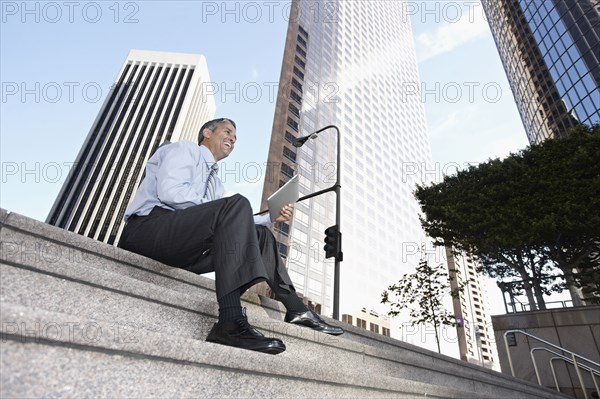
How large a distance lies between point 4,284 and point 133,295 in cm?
56

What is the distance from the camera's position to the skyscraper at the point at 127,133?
199 ft

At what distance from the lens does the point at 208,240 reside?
2.05m

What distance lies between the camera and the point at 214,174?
8.98ft

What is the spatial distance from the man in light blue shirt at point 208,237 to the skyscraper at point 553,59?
31600mm

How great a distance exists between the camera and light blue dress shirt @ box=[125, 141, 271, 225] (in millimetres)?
2145

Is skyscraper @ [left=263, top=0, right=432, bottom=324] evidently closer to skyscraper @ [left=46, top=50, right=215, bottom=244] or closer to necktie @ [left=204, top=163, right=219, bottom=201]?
skyscraper @ [left=46, top=50, right=215, bottom=244]

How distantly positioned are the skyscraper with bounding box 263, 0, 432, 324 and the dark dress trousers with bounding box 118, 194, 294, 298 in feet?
129

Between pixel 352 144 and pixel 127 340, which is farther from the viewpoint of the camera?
pixel 352 144

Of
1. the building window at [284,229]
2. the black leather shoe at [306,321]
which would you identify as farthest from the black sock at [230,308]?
the building window at [284,229]

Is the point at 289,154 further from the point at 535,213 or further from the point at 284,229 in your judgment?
the point at 535,213

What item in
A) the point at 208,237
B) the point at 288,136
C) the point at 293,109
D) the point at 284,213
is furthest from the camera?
the point at 293,109

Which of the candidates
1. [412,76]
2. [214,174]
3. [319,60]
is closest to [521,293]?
[214,174]

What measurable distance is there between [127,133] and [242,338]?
255 ft

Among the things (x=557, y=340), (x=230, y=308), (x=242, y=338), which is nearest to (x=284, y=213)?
(x=230, y=308)
